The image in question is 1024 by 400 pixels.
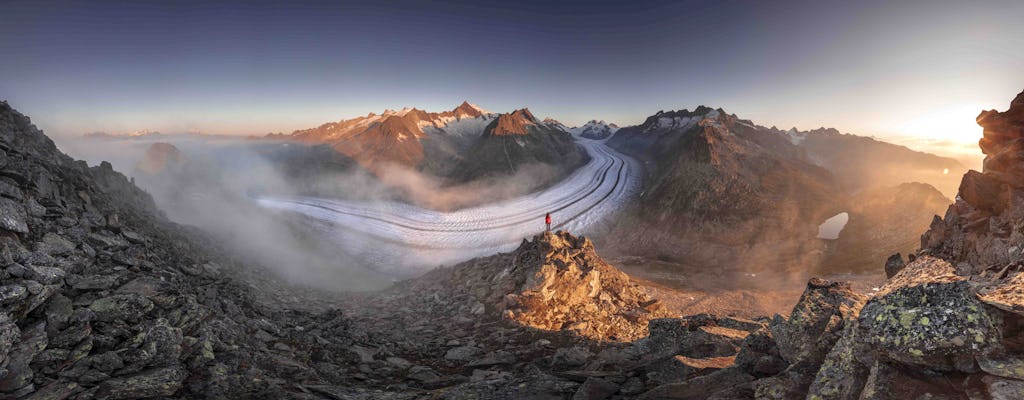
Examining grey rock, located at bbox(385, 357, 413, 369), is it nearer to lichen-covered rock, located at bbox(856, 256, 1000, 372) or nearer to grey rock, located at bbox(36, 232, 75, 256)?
grey rock, located at bbox(36, 232, 75, 256)

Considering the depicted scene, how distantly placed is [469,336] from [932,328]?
537 inches

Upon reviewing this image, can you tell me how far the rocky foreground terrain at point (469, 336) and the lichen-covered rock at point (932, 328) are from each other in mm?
18

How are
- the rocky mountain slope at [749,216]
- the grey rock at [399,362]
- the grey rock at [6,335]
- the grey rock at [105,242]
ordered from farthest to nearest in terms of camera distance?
the rocky mountain slope at [749,216]
the grey rock at [399,362]
the grey rock at [105,242]
the grey rock at [6,335]

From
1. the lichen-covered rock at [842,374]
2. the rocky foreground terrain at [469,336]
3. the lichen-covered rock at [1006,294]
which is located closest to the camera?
the lichen-covered rock at [1006,294]

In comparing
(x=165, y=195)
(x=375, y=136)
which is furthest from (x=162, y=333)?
(x=375, y=136)

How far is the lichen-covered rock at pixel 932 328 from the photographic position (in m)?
4.71

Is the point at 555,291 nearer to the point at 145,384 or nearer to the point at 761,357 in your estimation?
the point at 761,357

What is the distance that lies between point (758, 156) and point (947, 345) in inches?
2774

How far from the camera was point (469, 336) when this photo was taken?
16016 millimetres

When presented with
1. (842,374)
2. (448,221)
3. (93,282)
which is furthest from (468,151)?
(842,374)

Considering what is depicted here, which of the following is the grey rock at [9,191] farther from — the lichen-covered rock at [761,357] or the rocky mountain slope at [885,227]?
the rocky mountain slope at [885,227]

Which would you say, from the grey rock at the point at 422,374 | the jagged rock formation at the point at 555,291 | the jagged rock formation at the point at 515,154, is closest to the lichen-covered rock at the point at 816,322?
the jagged rock formation at the point at 555,291

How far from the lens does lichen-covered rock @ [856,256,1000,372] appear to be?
15.5 feet

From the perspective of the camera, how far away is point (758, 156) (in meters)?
65.2
